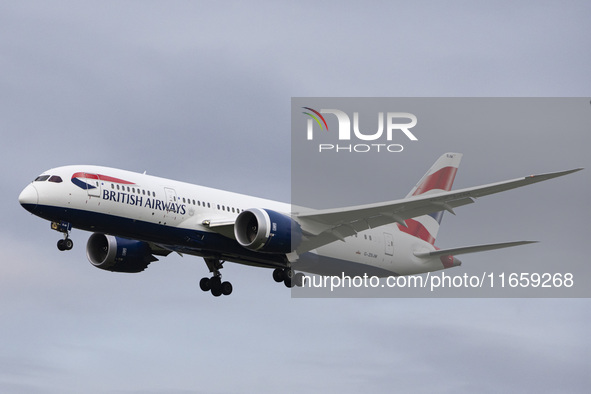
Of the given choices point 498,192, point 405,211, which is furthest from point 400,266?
point 498,192

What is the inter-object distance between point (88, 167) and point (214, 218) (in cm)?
579

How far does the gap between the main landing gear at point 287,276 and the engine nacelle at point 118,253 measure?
6.63m

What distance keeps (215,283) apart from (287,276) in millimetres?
4129

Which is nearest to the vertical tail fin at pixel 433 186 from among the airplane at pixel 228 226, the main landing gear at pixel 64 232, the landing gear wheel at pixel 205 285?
the airplane at pixel 228 226

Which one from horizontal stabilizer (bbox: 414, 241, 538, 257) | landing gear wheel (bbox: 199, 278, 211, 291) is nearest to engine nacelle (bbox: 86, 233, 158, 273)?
landing gear wheel (bbox: 199, 278, 211, 291)


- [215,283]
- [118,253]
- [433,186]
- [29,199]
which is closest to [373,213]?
[215,283]

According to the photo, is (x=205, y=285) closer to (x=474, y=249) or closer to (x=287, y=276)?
(x=287, y=276)

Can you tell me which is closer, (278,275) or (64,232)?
(64,232)

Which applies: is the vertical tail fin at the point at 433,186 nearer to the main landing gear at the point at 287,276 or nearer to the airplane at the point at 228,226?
the airplane at the point at 228,226

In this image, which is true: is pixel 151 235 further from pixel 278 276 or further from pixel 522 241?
pixel 522 241

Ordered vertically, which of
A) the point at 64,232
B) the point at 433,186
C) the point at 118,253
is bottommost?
the point at 64,232

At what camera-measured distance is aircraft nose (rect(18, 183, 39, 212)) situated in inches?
1500

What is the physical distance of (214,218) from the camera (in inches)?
1654

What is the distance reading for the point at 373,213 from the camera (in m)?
40.5
